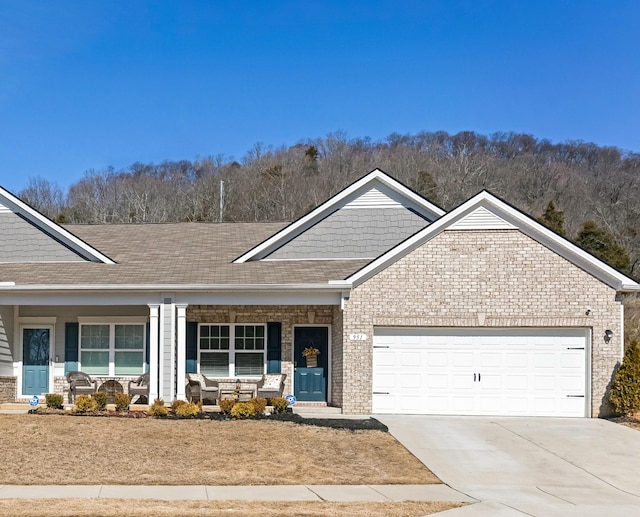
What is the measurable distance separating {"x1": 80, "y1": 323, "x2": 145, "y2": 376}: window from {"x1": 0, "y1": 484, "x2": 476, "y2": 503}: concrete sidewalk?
10428 millimetres

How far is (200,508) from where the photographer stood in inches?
415

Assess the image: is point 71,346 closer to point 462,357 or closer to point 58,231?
point 58,231

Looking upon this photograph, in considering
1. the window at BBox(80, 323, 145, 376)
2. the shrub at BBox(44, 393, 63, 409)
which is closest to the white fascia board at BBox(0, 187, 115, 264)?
the window at BBox(80, 323, 145, 376)

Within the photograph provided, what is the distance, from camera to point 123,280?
68.1ft

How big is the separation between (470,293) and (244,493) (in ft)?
31.8

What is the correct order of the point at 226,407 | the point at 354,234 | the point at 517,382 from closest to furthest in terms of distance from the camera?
1. the point at 226,407
2. the point at 517,382
3. the point at 354,234

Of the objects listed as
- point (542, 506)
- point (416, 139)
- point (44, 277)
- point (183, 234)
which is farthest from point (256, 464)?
point (416, 139)

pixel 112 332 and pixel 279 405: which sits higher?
pixel 112 332

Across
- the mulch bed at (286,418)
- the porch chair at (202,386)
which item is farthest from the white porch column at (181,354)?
the mulch bed at (286,418)

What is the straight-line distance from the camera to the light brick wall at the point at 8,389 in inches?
→ 853

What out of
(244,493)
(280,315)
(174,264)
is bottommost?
(244,493)

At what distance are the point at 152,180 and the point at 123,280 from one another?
49471 mm

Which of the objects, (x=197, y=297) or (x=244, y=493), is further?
(x=197, y=297)

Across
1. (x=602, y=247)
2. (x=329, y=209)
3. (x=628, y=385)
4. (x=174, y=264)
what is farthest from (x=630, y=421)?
(x=602, y=247)
